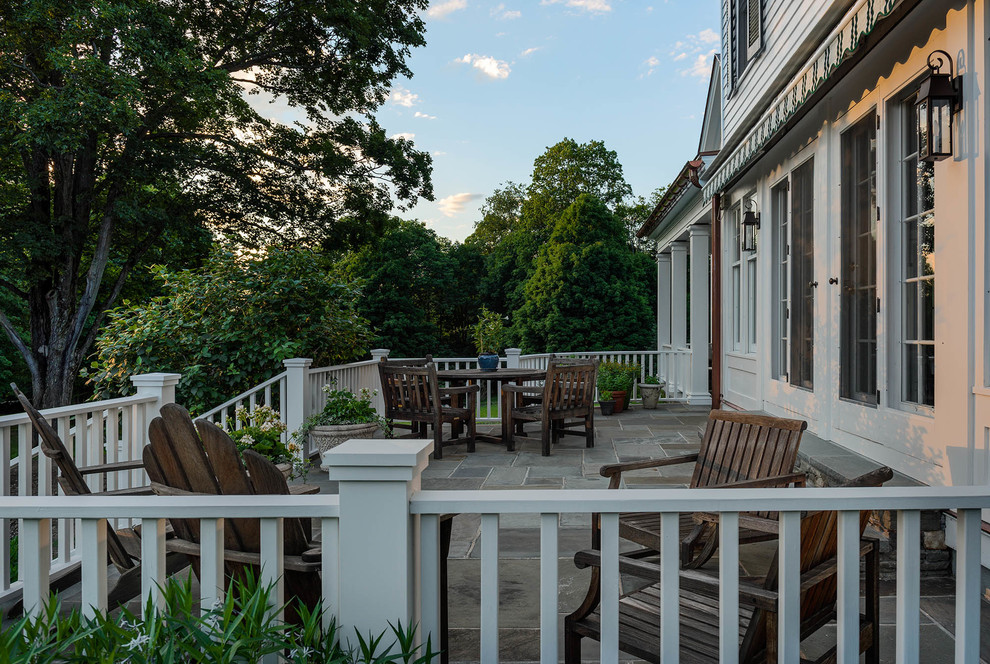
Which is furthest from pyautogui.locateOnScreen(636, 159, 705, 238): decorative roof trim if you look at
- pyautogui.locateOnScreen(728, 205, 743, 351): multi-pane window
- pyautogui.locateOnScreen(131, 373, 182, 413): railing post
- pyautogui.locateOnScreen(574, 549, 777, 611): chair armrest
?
pyautogui.locateOnScreen(574, 549, 777, 611): chair armrest

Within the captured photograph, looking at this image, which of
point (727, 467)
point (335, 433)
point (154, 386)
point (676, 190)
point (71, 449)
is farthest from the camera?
point (676, 190)

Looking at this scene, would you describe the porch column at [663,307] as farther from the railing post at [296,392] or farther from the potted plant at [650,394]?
the railing post at [296,392]

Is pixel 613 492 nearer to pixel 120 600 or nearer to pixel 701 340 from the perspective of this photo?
pixel 120 600

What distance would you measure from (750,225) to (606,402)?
3.37 metres

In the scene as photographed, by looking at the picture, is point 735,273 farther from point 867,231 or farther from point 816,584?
point 816,584

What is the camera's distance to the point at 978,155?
2.81m

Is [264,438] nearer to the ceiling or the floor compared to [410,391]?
nearer to the floor

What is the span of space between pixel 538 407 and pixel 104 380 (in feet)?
14.8

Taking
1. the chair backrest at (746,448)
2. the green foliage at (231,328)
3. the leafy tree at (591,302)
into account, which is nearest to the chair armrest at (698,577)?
the chair backrest at (746,448)

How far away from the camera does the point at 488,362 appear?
7449mm

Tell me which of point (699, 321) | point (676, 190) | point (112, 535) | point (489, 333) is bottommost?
point (112, 535)

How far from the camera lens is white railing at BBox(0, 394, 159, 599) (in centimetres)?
281

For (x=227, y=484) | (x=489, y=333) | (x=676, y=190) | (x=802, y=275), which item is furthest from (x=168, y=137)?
(x=227, y=484)

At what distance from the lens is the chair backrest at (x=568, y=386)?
6.31m
